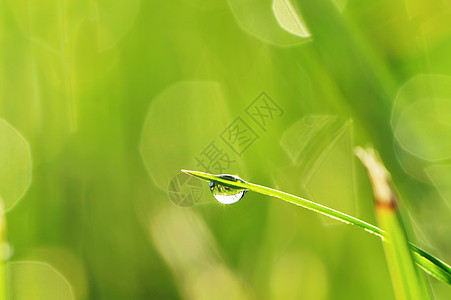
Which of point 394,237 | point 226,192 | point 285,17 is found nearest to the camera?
point 394,237

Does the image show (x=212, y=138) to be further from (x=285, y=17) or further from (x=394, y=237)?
(x=394, y=237)

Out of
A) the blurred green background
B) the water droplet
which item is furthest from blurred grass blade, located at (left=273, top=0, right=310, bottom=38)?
the water droplet

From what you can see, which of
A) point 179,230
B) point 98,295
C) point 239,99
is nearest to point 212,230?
point 179,230

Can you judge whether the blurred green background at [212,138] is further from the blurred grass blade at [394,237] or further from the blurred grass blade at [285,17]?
the blurred grass blade at [394,237]

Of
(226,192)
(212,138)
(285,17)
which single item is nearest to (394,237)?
(226,192)

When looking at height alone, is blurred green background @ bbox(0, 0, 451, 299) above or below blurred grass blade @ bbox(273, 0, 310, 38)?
below

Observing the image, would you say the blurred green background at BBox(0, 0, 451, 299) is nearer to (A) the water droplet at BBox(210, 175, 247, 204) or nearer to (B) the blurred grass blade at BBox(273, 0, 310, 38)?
(B) the blurred grass blade at BBox(273, 0, 310, 38)
